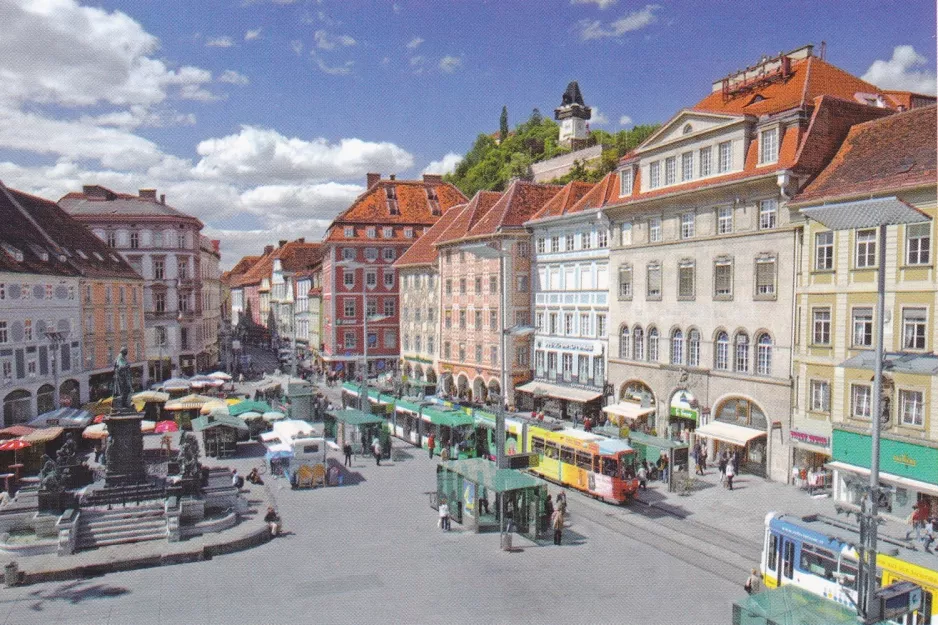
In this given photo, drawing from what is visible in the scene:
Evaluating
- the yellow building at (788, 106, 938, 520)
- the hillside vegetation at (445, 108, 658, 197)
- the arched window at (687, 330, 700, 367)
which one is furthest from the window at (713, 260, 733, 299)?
the hillside vegetation at (445, 108, 658, 197)

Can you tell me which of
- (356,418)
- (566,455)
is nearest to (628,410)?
(566,455)

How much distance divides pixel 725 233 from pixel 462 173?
9869 cm

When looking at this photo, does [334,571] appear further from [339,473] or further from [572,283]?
[572,283]

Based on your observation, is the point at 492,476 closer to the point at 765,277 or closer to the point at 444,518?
the point at 444,518

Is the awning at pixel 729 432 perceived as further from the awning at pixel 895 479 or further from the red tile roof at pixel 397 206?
the red tile roof at pixel 397 206

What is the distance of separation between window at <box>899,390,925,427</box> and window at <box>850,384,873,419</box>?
1367mm

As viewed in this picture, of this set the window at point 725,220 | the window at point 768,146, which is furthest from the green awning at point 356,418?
the window at point 768,146

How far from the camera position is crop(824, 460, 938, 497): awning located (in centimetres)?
2467

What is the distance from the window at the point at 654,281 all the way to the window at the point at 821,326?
9462 mm

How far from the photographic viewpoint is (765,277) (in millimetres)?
32188

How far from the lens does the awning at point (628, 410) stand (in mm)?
37719

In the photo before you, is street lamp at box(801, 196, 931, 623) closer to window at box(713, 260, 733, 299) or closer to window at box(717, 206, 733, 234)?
window at box(713, 260, 733, 299)

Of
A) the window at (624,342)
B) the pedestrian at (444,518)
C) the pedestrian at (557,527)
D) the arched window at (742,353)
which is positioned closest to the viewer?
the pedestrian at (557,527)

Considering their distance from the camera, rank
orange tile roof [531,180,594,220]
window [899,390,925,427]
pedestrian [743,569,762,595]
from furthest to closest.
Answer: orange tile roof [531,180,594,220]
window [899,390,925,427]
pedestrian [743,569,762,595]
